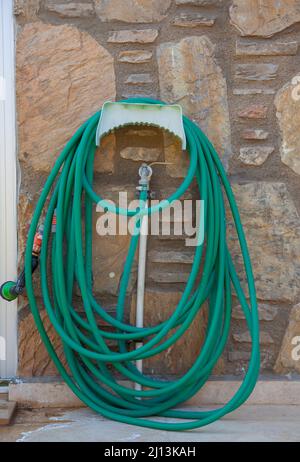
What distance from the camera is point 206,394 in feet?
7.29

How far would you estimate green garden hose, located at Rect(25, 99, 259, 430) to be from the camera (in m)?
2.04

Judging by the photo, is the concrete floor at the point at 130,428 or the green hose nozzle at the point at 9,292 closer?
the concrete floor at the point at 130,428

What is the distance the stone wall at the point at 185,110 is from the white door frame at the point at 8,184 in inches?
2.8

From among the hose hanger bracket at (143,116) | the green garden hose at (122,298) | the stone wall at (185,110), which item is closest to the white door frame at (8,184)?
the stone wall at (185,110)

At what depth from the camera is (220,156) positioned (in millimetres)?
A: 2240

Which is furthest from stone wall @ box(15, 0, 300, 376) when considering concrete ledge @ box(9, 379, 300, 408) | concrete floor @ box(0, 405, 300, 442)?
concrete floor @ box(0, 405, 300, 442)

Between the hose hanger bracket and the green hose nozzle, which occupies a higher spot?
the hose hanger bracket

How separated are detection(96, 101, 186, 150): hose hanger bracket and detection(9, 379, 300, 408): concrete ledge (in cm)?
85

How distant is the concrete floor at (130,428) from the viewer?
191cm

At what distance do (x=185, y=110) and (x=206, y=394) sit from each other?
100cm

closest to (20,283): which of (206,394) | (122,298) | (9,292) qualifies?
(9,292)

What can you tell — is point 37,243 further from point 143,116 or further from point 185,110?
point 185,110

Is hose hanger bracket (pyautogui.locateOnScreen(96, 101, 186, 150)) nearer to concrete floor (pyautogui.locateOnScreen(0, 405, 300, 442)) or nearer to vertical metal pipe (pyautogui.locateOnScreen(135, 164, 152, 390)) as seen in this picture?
vertical metal pipe (pyautogui.locateOnScreen(135, 164, 152, 390))

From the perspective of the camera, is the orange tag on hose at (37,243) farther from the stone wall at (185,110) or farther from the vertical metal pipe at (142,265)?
the vertical metal pipe at (142,265)
